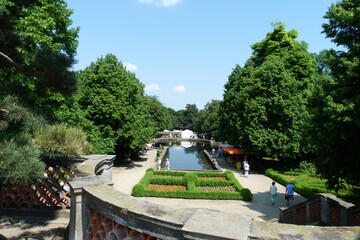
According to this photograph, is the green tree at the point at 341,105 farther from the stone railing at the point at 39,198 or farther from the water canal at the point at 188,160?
the water canal at the point at 188,160

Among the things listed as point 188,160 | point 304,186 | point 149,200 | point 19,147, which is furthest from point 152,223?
point 188,160

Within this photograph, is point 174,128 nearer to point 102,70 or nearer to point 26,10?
point 102,70

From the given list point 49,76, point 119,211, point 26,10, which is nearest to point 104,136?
point 26,10

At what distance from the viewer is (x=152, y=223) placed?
2.88 metres

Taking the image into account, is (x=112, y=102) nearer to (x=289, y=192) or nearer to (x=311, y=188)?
(x=289, y=192)

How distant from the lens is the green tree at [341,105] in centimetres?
940

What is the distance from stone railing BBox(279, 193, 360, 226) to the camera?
8391 millimetres

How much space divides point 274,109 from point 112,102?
15.7m

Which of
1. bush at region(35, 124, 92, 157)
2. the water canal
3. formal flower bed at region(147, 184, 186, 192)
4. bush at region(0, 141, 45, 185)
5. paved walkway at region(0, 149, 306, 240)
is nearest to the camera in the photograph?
bush at region(0, 141, 45, 185)

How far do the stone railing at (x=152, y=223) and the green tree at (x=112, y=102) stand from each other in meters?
18.7

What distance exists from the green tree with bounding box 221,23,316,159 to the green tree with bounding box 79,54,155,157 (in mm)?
10548

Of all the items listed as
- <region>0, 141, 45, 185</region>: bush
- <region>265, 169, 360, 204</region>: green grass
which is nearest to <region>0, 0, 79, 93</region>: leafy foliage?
<region>0, 141, 45, 185</region>: bush

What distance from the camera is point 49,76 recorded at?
556 cm

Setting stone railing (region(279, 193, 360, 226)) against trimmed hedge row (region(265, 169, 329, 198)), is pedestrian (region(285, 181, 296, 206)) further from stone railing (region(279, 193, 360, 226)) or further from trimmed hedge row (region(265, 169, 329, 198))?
stone railing (region(279, 193, 360, 226))
